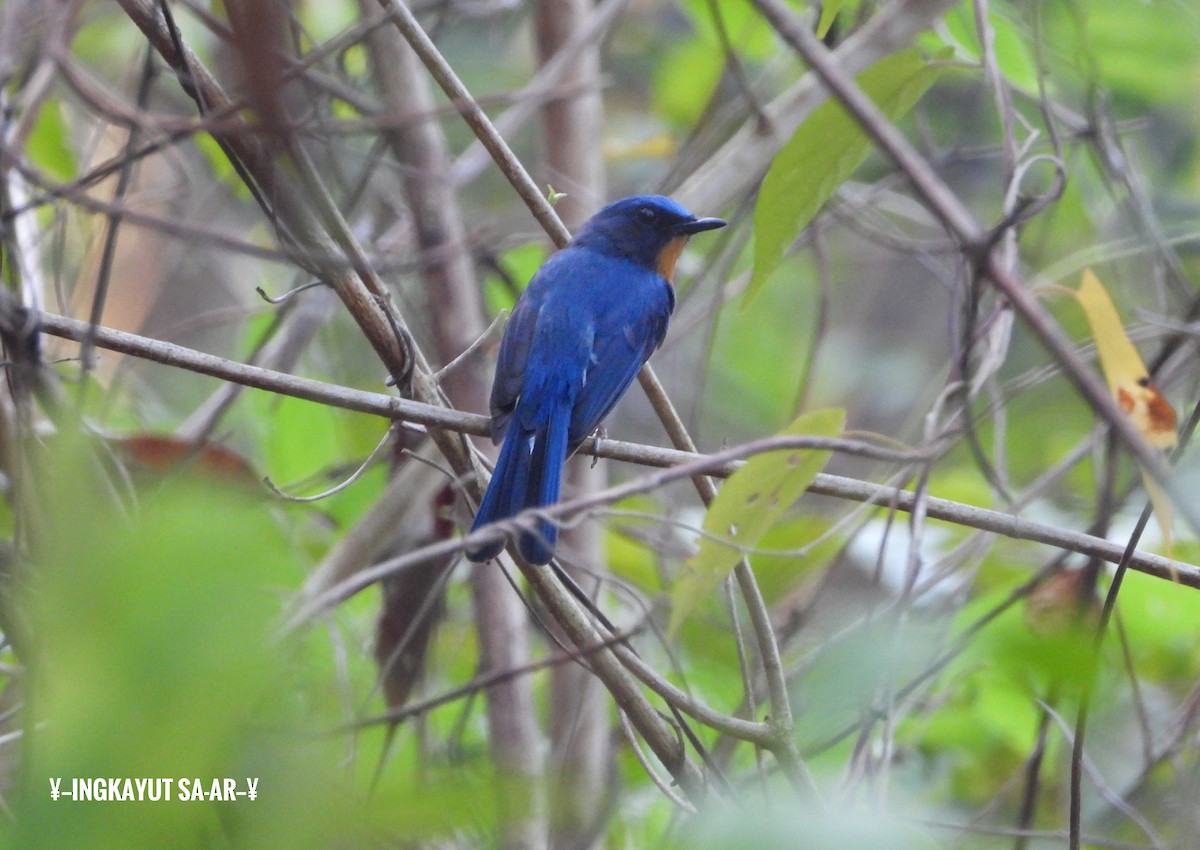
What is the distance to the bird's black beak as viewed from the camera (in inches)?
150

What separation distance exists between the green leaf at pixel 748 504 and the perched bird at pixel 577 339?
726 millimetres

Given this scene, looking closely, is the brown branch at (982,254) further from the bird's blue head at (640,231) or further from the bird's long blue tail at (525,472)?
the bird's blue head at (640,231)

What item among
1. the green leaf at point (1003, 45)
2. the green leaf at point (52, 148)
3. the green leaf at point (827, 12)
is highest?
the green leaf at point (52, 148)

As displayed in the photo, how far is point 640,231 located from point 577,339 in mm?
682

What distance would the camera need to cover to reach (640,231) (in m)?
4.12

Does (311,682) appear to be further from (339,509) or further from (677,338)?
(677,338)

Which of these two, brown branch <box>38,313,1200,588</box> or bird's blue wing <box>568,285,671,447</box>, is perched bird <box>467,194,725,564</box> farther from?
brown branch <box>38,313,1200,588</box>

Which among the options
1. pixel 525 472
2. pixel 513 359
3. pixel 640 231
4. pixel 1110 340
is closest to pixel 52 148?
pixel 513 359

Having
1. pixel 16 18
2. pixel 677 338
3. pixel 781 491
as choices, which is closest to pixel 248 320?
pixel 677 338

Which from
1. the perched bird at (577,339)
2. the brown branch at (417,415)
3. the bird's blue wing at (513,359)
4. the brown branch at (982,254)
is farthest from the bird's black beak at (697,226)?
the brown branch at (982,254)

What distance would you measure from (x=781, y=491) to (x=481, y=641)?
1.92m

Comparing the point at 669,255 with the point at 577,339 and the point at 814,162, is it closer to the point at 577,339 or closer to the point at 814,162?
the point at 577,339

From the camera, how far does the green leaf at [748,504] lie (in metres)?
1.87

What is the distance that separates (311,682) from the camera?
5.15ft
